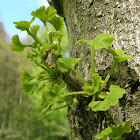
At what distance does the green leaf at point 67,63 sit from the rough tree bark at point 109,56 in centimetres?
15

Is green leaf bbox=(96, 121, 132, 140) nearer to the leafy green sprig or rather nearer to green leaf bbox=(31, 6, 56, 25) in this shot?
the leafy green sprig

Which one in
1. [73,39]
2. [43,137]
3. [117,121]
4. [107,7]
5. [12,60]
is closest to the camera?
[117,121]

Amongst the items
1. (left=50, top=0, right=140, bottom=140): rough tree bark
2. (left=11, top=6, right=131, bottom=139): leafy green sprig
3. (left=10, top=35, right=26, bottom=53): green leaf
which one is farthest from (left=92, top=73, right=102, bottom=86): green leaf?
(left=10, top=35, right=26, bottom=53): green leaf

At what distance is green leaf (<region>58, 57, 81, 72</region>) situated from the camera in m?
0.53

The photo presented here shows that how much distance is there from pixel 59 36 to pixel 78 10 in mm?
283

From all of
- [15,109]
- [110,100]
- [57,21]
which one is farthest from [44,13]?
[15,109]

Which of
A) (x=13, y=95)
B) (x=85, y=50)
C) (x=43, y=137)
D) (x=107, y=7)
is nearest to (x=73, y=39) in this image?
(x=85, y=50)

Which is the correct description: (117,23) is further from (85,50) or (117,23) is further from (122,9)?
(85,50)

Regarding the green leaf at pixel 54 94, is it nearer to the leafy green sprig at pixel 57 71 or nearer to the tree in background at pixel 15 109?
the leafy green sprig at pixel 57 71

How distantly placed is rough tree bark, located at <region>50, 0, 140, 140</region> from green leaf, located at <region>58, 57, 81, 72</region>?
151 millimetres

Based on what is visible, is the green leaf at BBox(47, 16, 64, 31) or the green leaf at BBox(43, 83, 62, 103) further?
the green leaf at BBox(47, 16, 64, 31)

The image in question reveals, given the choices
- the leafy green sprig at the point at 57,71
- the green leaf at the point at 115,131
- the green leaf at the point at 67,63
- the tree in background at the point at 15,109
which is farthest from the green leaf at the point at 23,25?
the tree in background at the point at 15,109

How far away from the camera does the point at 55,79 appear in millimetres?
618

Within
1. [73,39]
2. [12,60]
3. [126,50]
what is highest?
[12,60]
